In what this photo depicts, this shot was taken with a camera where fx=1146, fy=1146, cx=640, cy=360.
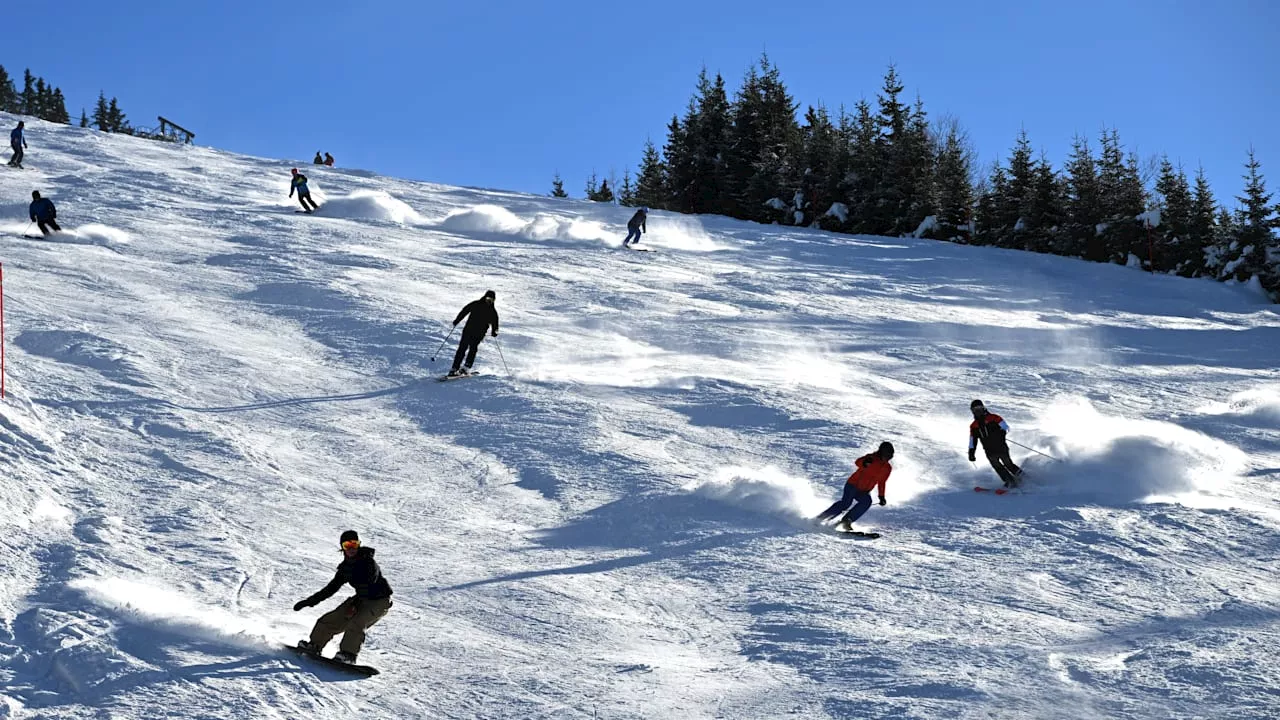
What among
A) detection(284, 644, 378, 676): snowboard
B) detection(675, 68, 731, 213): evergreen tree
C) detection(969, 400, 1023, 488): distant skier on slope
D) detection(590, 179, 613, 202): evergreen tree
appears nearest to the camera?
detection(284, 644, 378, 676): snowboard

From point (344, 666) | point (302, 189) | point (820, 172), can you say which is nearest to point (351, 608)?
point (344, 666)

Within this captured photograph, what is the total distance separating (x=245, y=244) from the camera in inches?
1002

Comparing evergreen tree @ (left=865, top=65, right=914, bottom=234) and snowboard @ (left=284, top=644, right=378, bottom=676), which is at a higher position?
evergreen tree @ (left=865, top=65, right=914, bottom=234)

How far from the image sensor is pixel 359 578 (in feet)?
26.0

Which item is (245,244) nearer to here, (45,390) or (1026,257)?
(45,390)

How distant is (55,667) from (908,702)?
5.60 meters

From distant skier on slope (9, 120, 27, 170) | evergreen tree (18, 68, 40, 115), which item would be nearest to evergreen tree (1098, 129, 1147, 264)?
distant skier on slope (9, 120, 27, 170)

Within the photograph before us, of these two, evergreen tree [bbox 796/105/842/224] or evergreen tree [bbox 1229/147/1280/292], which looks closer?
evergreen tree [bbox 1229/147/1280/292]

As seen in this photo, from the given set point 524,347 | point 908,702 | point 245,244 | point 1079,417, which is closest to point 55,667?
point 908,702

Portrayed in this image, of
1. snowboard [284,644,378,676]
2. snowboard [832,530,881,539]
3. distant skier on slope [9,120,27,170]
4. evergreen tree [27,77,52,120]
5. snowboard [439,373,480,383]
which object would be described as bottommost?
snowboard [284,644,378,676]

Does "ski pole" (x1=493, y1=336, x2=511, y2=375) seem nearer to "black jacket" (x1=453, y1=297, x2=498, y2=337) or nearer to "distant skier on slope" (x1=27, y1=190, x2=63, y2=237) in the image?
"black jacket" (x1=453, y1=297, x2=498, y2=337)

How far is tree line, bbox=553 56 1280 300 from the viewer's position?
34.9m

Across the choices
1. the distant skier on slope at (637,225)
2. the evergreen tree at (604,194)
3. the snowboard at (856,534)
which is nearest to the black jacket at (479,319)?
the snowboard at (856,534)

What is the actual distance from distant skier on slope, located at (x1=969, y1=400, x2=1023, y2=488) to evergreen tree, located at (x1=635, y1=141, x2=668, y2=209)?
44128mm
